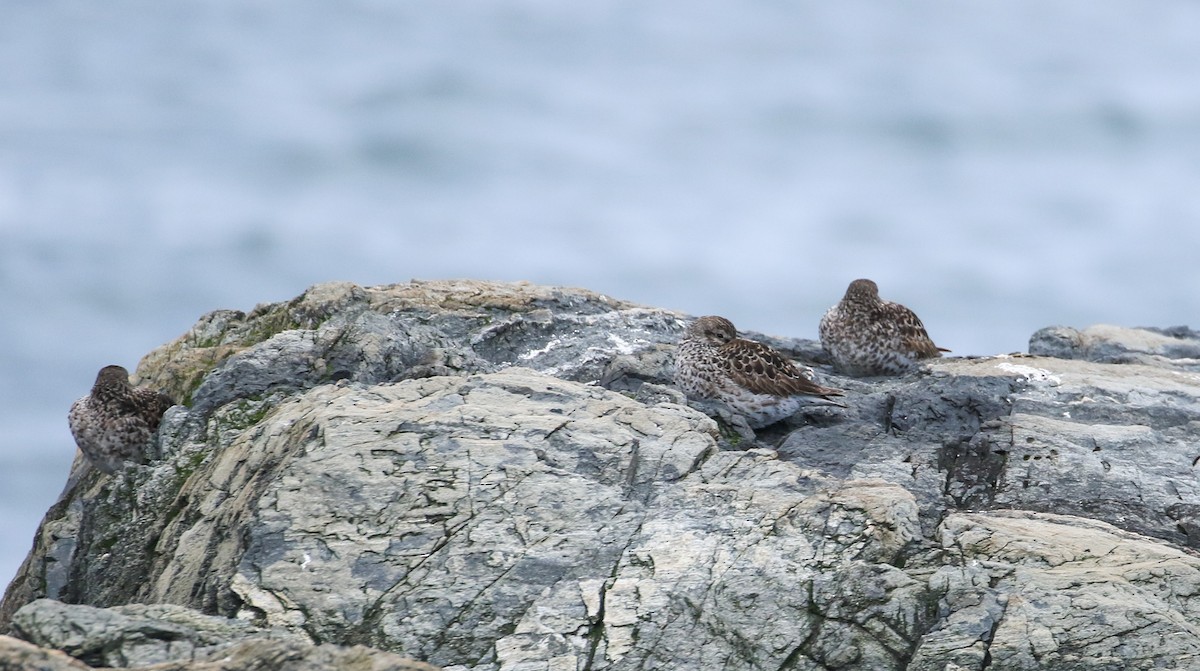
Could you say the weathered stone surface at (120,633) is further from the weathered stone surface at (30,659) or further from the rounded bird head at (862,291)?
the rounded bird head at (862,291)

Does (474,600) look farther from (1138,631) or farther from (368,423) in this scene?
(1138,631)

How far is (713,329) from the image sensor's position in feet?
48.3

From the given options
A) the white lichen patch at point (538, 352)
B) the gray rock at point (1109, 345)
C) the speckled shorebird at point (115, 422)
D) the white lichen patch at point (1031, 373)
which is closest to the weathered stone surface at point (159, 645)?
the speckled shorebird at point (115, 422)

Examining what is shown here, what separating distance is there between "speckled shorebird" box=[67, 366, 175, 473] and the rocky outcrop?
389 millimetres

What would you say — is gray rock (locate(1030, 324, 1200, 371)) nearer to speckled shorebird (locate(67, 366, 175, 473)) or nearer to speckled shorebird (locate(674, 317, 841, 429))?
speckled shorebird (locate(674, 317, 841, 429))

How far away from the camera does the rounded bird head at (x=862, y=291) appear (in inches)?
652

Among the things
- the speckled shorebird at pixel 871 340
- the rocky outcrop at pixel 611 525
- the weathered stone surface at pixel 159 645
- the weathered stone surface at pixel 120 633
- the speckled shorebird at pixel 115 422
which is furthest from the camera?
the speckled shorebird at pixel 871 340

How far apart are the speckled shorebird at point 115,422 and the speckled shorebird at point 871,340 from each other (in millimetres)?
7314

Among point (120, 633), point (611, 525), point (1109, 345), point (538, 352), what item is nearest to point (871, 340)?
point (1109, 345)

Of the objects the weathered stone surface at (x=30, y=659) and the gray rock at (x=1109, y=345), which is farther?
the gray rock at (x=1109, y=345)

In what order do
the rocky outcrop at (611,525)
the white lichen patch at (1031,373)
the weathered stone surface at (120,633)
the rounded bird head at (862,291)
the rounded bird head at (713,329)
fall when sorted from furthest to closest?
the rounded bird head at (862,291) < the rounded bird head at (713,329) < the white lichen patch at (1031,373) < the rocky outcrop at (611,525) < the weathered stone surface at (120,633)

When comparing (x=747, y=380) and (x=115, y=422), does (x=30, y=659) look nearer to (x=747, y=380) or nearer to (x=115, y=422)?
(x=115, y=422)

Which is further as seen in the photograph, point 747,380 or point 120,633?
point 747,380

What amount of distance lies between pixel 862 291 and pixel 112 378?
856 centimetres
